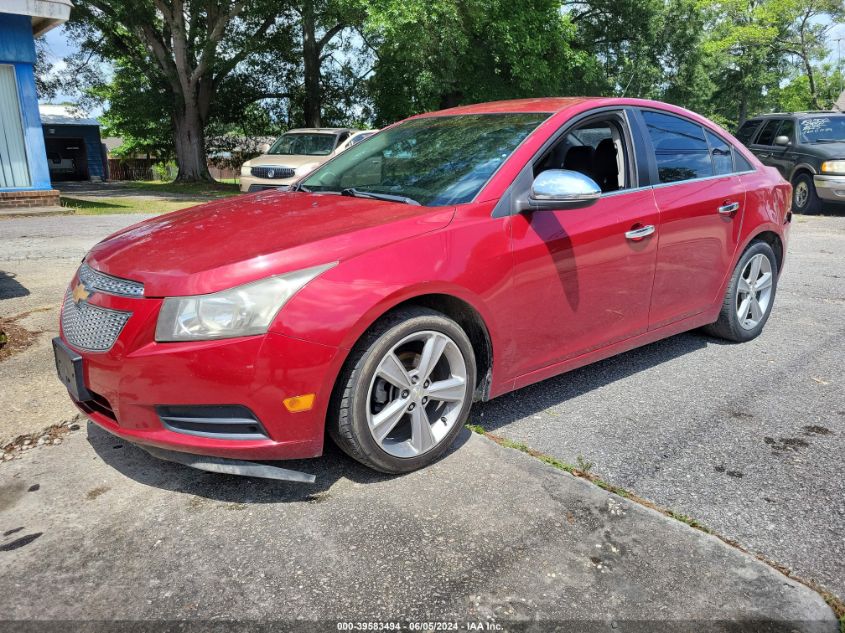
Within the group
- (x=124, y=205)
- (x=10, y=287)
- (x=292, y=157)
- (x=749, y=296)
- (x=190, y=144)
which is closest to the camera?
(x=749, y=296)

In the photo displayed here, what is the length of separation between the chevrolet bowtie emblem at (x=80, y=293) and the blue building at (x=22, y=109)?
11991 mm

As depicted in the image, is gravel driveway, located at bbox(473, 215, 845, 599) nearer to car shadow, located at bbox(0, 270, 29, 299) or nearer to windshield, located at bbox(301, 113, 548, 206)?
windshield, located at bbox(301, 113, 548, 206)

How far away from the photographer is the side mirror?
316 cm

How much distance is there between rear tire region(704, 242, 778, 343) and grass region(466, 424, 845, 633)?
214 cm

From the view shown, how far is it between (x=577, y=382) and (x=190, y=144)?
2477 cm

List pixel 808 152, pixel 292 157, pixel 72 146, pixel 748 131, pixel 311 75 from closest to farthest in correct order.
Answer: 1. pixel 808 152
2. pixel 748 131
3. pixel 292 157
4. pixel 311 75
5. pixel 72 146

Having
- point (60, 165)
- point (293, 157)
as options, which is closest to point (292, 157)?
point (293, 157)

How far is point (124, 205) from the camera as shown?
615 inches

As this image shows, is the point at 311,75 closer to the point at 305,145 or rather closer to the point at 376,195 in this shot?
the point at 305,145

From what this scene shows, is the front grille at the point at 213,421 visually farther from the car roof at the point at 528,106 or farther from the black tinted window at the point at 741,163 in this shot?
the black tinted window at the point at 741,163

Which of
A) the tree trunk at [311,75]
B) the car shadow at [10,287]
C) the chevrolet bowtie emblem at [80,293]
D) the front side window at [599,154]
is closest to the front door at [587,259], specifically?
the front side window at [599,154]

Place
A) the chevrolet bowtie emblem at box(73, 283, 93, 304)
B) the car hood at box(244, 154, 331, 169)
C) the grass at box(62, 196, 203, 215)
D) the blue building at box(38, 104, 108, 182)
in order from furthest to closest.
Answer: the blue building at box(38, 104, 108, 182) < the car hood at box(244, 154, 331, 169) < the grass at box(62, 196, 203, 215) < the chevrolet bowtie emblem at box(73, 283, 93, 304)

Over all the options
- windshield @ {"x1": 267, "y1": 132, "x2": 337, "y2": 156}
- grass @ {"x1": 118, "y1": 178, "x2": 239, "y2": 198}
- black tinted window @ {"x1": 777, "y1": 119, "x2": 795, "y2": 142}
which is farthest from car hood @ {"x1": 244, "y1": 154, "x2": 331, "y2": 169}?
black tinted window @ {"x1": 777, "y1": 119, "x2": 795, "y2": 142}

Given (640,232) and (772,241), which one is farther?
(772,241)
